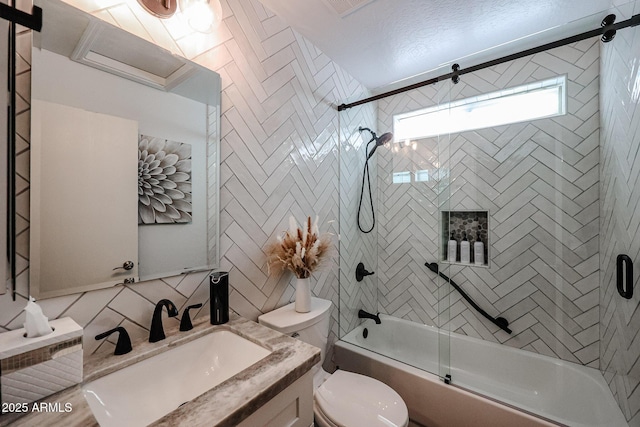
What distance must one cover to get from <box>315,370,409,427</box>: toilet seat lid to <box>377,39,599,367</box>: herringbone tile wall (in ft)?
3.44

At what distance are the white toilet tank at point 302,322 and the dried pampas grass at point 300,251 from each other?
0.68 feet

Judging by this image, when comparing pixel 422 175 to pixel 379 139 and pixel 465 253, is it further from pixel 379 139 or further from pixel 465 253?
pixel 465 253

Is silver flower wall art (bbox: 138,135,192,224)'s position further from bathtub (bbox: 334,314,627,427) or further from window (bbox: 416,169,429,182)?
window (bbox: 416,169,429,182)

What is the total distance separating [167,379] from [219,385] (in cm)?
33

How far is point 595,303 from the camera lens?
1.72 m

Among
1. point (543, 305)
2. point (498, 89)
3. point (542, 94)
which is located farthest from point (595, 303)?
point (498, 89)

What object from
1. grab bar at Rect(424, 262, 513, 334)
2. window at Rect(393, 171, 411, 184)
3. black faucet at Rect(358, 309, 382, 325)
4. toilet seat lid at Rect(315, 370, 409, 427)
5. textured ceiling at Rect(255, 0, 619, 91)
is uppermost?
textured ceiling at Rect(255, 0, 619, 91)

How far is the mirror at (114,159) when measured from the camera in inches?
31.6

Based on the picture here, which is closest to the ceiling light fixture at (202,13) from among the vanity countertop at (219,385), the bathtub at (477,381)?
the vanity countertop at (219,385)

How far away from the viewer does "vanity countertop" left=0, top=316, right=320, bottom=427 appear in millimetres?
588

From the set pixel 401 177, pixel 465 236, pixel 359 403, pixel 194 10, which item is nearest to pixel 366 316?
pixel 359 403

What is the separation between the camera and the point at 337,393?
1405mm

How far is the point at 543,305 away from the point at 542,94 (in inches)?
60.2

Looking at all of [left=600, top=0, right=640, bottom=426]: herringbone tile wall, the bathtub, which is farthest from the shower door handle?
the bathtub
